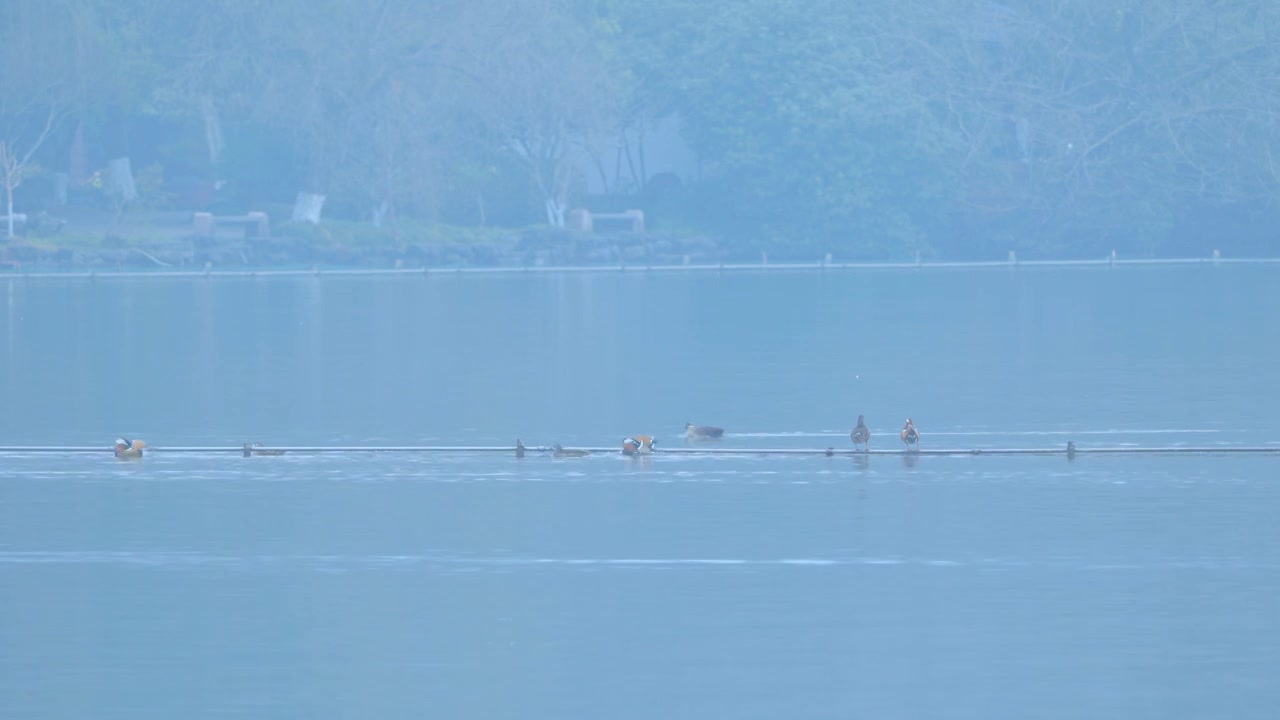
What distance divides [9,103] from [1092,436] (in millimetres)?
46475

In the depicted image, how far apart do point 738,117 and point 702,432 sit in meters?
45.0

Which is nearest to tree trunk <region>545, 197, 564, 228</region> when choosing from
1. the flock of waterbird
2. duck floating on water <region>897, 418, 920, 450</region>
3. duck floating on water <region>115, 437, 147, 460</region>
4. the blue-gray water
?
the blue-gray water

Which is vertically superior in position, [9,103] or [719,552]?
[9,103]

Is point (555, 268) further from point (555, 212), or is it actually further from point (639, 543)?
point (639, 543)

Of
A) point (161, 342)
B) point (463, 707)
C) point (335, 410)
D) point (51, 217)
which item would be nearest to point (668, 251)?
point (51, 217)

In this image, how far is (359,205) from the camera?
196ft

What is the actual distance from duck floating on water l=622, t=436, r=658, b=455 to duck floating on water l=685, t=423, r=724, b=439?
0.80 metres

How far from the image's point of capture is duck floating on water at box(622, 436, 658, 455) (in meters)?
15.1

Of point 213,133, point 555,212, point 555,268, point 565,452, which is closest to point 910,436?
point 565,452

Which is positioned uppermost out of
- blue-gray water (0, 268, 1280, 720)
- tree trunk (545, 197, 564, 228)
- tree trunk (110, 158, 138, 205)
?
tree trunk (110, 158, 138, 205)

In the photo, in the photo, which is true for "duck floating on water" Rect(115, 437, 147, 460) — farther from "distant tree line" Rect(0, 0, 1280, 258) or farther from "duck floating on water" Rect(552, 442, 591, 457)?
"distant tree line" Rect(0, 0, 1280, 258)

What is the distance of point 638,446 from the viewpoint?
15.2 meters

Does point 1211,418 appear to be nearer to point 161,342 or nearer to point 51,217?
point 161,342

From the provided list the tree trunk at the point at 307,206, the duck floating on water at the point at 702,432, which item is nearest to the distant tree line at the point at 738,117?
the tree trunk at the point at 307,206
